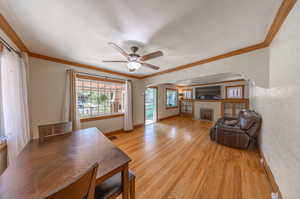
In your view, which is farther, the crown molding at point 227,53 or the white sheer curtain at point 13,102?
the white sheer curtain at point 13,102

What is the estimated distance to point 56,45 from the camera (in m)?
1.87

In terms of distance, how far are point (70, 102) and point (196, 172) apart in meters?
3.26

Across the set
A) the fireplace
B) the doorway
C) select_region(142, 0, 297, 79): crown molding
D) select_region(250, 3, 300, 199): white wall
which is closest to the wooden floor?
select_region(250, 3, 300, 199): white wall

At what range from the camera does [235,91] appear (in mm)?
5043

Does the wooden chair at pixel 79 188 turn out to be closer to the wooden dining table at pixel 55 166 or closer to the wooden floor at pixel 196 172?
the wooden dining table at pixel 55 166

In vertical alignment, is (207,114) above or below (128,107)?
below

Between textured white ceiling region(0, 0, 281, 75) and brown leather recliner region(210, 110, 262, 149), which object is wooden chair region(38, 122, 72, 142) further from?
brown leather recliner region(210, 110, 262, 149)

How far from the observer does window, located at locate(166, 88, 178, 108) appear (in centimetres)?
627

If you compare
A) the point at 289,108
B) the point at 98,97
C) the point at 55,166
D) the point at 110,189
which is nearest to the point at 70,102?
the point at 98,97

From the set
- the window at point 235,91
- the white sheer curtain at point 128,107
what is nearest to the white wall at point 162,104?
the white sheer curtain at point 128,107

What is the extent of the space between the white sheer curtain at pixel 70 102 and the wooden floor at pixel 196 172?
148cm

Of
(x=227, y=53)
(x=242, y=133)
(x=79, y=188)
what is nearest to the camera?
(x=79, y=188)

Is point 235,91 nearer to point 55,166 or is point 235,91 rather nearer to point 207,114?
point 207,114

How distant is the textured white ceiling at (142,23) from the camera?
3.47ft
